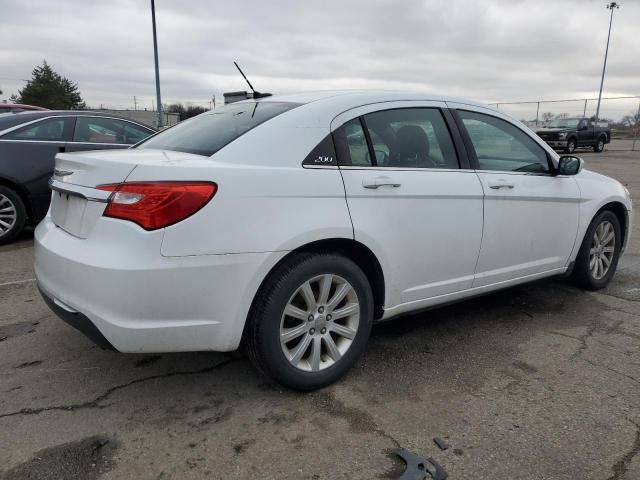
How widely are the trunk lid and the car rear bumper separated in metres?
0.11

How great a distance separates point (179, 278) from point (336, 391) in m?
1.13

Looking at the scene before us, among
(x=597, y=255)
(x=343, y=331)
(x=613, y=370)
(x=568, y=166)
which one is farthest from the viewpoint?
(x=597, y=255)

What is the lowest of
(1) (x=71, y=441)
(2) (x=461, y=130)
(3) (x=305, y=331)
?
(1) (x=71, y=441)

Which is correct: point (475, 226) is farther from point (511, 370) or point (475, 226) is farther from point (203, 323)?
point (203, 323)

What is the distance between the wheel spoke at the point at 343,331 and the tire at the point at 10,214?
480 centimetres

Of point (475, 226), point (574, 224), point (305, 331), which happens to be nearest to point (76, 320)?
point (305, 331)

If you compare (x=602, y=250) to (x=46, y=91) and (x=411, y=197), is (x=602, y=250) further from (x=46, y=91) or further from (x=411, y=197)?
(x=46, y=91)

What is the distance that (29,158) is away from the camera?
6.14 meters

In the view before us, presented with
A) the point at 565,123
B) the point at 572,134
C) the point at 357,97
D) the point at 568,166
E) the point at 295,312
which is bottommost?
the point at 295,312

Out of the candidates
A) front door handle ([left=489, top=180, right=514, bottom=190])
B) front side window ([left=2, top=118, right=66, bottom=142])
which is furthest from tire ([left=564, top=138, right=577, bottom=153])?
front door handle ([left=489, top=180, right=514, bottom=190])

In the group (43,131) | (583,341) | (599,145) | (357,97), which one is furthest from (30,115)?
(599,145)

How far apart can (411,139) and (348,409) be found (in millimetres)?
1650

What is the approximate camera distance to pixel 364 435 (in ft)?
8.30

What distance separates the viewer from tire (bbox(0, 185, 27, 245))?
606cm
